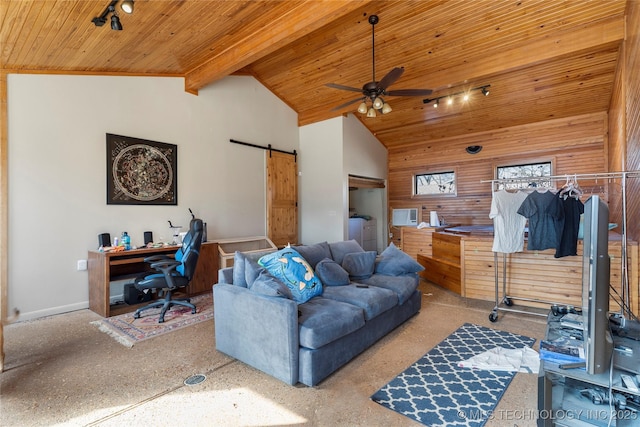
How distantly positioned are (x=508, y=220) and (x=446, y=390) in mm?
2228

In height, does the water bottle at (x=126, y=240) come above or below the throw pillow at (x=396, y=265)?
above

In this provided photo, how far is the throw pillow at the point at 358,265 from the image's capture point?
3.55 m

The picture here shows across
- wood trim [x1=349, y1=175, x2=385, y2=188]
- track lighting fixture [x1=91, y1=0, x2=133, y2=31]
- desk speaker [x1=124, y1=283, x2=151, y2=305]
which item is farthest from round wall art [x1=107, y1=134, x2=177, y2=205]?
wood trim [x1=349, y1=175, x2=385, y2=188]

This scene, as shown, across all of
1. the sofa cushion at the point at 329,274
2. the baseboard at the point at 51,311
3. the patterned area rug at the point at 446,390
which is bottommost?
the patterned area rug at the point at 446,390

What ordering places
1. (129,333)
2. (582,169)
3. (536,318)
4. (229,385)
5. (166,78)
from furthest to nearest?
(582,169), (166,78), (536,318), (129,333), (229,385)

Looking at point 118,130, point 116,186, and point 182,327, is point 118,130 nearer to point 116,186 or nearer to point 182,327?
point 116,186

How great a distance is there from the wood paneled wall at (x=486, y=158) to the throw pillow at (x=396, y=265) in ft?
12.3

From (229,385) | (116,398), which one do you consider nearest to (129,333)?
(116,398)

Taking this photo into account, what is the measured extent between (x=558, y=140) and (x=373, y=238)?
4115mm

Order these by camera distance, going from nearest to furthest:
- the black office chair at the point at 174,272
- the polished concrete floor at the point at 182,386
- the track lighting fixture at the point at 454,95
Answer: the polished concrete floor at the point at 182,386
the black office chair at the point at 174,272
the track lighting fixture at the point at 454,95

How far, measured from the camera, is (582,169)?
18.0 ft

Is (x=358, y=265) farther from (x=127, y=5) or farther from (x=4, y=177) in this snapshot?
(x=4, y=177)

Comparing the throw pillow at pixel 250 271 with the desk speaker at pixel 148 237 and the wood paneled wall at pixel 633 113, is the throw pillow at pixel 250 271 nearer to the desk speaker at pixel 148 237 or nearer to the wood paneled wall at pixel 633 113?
the desk speaker at pixel 148 237

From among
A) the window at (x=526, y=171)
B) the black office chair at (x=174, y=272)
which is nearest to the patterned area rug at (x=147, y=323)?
the black office chair at (x=174, y=272)
